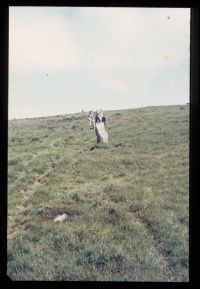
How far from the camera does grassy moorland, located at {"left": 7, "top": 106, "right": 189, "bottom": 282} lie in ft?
8.39

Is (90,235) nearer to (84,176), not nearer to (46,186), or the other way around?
(46,186)

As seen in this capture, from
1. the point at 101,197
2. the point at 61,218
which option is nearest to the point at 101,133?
the point at 101,197

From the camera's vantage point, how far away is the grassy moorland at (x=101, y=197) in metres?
2.56

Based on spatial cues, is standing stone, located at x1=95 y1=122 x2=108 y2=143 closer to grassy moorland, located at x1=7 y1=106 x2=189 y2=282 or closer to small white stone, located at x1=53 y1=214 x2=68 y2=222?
grassy moorland, located at x1=7 y1=106 x2=189 y2=282

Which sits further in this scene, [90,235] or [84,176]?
[84,176]

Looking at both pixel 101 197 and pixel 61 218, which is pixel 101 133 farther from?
pixel 61 218

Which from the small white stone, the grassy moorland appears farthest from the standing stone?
the small white stone

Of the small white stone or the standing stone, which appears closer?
the small white stone

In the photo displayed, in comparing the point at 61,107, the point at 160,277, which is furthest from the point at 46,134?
the point at 160,277

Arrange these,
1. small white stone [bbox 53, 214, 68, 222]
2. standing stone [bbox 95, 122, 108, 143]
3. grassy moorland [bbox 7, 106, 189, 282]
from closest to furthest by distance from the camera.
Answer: grassy moorland [bbox 7, 106, 189, 282] < small white stone [bbox 53, 214, 68, 222] < standing stone [bbox 95, 122, 108, 143]

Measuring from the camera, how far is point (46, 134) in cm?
592

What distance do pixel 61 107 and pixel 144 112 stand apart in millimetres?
1480

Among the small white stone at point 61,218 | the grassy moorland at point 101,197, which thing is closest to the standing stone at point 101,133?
the grassy moorland at point 101,197

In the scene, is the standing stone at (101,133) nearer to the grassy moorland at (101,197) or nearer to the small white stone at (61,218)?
the grassy moorland at (101,197)
